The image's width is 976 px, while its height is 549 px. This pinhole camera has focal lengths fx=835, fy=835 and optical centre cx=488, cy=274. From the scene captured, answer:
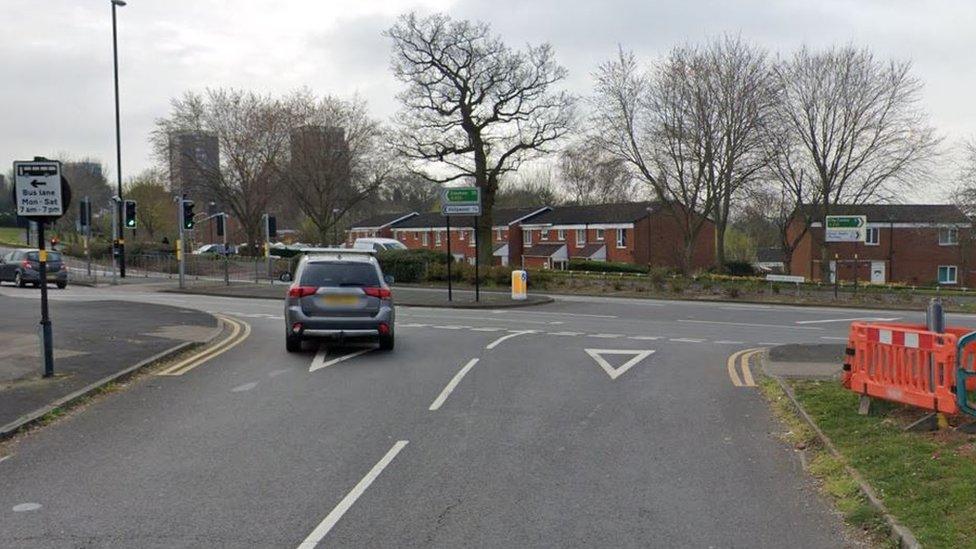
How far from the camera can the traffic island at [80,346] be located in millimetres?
9625

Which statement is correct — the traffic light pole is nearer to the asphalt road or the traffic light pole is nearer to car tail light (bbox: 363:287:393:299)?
the asphalt road

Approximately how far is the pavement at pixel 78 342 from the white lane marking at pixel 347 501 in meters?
3.92

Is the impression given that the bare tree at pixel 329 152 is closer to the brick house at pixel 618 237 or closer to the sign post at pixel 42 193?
the brick house at pixel 618 237

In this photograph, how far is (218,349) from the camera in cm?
1471

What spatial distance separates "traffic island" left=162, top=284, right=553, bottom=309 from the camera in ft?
89.4

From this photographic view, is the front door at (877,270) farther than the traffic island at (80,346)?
Yes

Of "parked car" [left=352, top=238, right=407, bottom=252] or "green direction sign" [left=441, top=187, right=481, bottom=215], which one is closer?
"green direction sign" [left=441, top=187, right=481, bottom=215]

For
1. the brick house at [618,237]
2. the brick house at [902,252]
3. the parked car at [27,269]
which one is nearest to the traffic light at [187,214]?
the parked car at [27,269]

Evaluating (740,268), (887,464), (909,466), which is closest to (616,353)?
(887,464)

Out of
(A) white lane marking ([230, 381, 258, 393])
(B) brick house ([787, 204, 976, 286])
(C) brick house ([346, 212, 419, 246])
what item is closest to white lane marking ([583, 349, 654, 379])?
(A) white lane marking ([230, 381, 258, 393])

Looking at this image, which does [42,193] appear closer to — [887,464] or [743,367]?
[887,464]

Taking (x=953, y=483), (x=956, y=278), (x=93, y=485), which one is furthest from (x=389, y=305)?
(x=956, y=278)

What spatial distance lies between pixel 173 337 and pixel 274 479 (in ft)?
32.5

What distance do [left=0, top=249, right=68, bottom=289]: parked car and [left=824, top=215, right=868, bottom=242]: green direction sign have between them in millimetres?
31623
